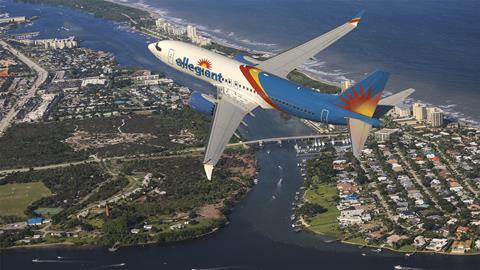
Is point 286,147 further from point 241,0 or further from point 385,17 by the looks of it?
point 241,0

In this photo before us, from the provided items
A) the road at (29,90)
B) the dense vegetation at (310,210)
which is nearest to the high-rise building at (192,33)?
the road at (29,90)

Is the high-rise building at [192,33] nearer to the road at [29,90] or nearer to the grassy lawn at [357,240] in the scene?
the road at [29,90]

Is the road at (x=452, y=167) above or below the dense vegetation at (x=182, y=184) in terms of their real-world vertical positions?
above

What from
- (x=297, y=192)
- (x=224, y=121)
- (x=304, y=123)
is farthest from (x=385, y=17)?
(x=224, y=121)

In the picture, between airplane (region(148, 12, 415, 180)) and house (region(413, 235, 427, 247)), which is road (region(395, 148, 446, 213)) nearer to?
house (region(413, 235, 427, 247))

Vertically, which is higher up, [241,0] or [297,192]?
[241,0]

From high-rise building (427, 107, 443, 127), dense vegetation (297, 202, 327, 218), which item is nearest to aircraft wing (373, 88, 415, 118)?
dense vegetation (297, 202, 327, 218)
